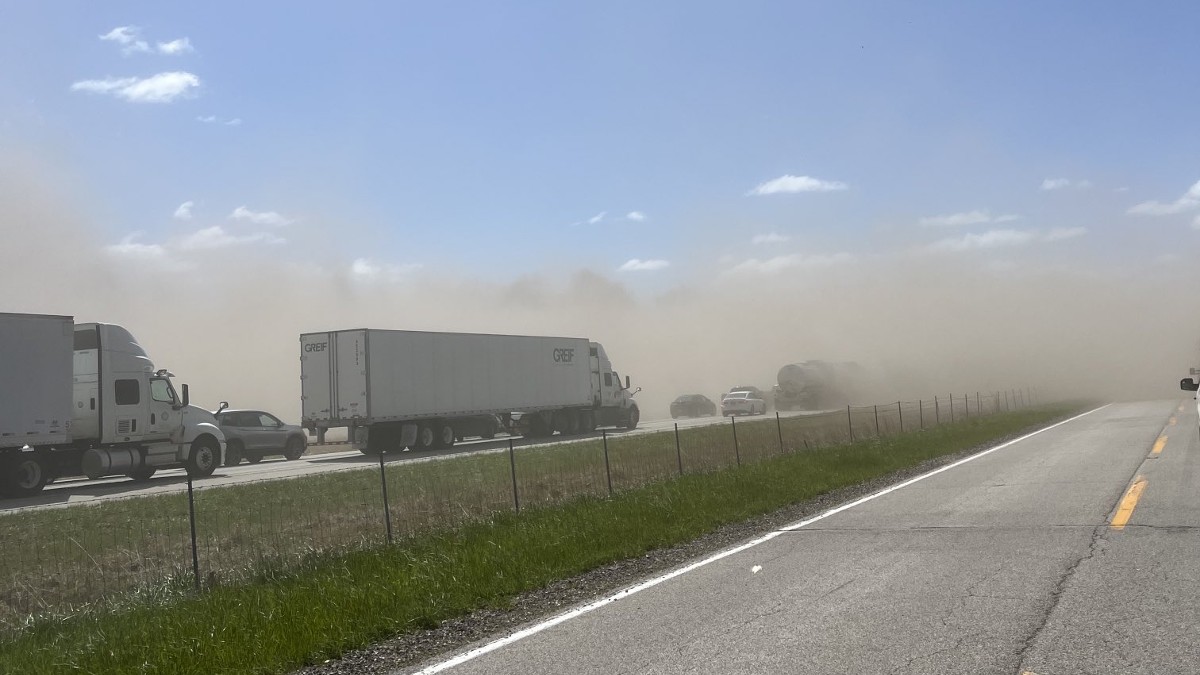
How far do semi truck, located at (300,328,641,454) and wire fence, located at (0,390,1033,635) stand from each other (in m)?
7.39

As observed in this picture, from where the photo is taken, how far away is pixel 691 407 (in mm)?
60281

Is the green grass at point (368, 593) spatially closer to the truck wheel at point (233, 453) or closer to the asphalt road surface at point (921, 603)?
the asphalt road surface at point (921, 603)

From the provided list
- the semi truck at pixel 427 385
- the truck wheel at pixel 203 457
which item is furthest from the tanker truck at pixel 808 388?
the truck wheel at pixel 203 457

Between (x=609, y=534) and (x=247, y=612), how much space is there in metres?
4.55

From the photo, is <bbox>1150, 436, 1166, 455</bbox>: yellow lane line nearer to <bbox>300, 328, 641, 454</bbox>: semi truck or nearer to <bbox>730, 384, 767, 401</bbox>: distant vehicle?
<bbox>300, 328, 641, 454</bbox>: semi truck

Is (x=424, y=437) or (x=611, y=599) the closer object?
(x=611, y=599)

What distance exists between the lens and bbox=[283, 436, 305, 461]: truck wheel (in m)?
32.2

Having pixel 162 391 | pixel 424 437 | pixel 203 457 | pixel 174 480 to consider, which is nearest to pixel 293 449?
pixel 424 437

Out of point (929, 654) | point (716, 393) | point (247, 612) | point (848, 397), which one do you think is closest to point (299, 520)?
point (247, 612)

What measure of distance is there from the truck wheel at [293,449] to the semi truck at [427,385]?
2.22 ft

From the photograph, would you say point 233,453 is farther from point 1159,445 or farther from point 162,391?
point 1159,445

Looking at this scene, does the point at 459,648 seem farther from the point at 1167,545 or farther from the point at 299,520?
the point at 299,520

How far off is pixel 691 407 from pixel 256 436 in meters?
33.5

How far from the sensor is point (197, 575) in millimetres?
9883
